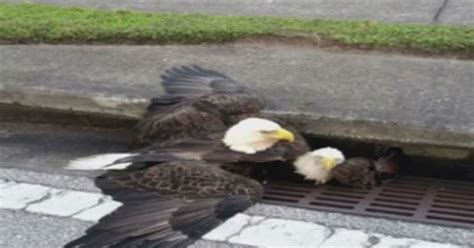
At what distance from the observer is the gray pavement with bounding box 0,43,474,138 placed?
15.5ft

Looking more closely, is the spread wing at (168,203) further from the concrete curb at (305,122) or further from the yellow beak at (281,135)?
the concrete curb at (305,122)

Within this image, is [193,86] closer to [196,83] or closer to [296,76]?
[196,83]

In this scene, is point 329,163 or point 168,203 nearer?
point 168,203

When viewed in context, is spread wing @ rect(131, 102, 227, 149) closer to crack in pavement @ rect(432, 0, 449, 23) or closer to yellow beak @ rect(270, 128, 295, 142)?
yellow beak @ rect(270, 128, 295, 142)

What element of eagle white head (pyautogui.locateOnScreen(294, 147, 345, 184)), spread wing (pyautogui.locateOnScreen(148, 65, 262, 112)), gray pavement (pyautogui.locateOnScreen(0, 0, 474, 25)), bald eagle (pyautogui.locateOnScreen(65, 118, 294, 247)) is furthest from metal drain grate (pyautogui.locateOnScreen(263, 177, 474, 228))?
gray pavement (pyautogui.locateOnScreen(0, 0, 474, 25))

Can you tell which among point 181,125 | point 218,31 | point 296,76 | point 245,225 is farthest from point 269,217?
point 218,31

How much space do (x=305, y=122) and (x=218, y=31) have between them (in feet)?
5.53

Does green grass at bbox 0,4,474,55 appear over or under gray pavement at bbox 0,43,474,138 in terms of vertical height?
over

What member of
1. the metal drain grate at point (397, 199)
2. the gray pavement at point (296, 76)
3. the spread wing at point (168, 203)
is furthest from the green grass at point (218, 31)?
the spread wing at point (168, 203)

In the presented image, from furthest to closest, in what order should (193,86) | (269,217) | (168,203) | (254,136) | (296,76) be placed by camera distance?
(296,76)
(193,86)
(254,136)
(269,217)
(168,203)

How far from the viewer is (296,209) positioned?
4262 millimetres

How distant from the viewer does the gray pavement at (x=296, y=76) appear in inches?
187

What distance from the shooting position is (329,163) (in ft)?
14.6

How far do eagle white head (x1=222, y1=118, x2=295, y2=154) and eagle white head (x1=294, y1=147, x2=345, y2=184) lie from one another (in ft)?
0.55
